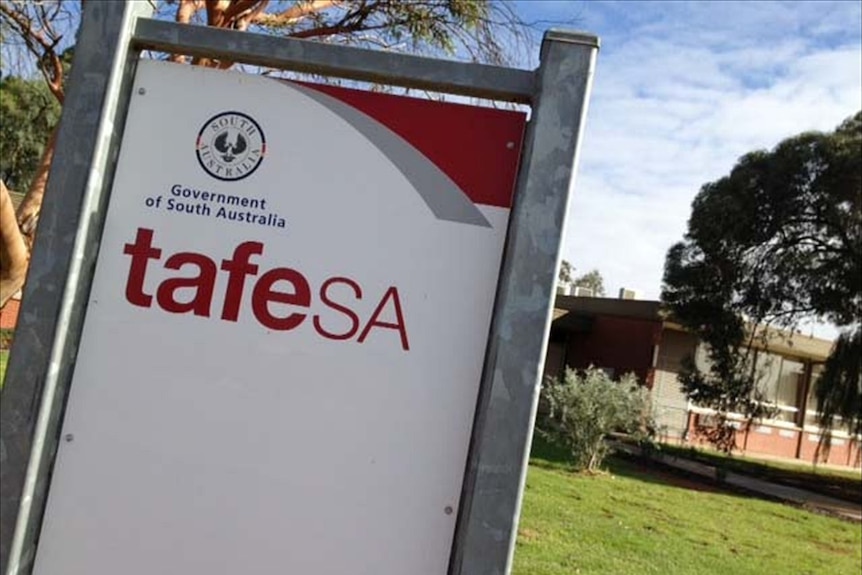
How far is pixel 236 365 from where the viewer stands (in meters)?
2.23

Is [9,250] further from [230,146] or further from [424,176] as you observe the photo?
[424,176]

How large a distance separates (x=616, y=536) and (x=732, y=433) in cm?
1537

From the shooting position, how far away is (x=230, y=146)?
230cm

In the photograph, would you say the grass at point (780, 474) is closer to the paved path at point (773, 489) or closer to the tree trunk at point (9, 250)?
the paved path at point (773, 489)

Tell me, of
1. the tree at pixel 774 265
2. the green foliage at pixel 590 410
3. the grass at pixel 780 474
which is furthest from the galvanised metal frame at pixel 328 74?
the grass at pixel 780 474

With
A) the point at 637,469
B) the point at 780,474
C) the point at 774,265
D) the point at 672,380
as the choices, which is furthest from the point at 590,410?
the point at 672,380

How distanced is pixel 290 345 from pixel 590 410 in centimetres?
1256

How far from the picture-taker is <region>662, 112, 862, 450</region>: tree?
1927cm

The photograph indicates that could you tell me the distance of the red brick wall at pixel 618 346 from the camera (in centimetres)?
2645

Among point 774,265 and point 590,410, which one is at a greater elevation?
point 774,265

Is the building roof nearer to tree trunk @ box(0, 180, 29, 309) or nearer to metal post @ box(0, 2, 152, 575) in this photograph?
tree trunk @ box(0, 180, 29, 309)

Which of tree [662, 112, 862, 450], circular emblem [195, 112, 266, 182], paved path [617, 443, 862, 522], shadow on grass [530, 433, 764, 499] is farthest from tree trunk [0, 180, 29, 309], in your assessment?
tree [662, 112, 862, 450]

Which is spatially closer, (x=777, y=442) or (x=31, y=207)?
(x=31, y=207)

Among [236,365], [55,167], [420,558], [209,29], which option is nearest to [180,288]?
[236,365]
